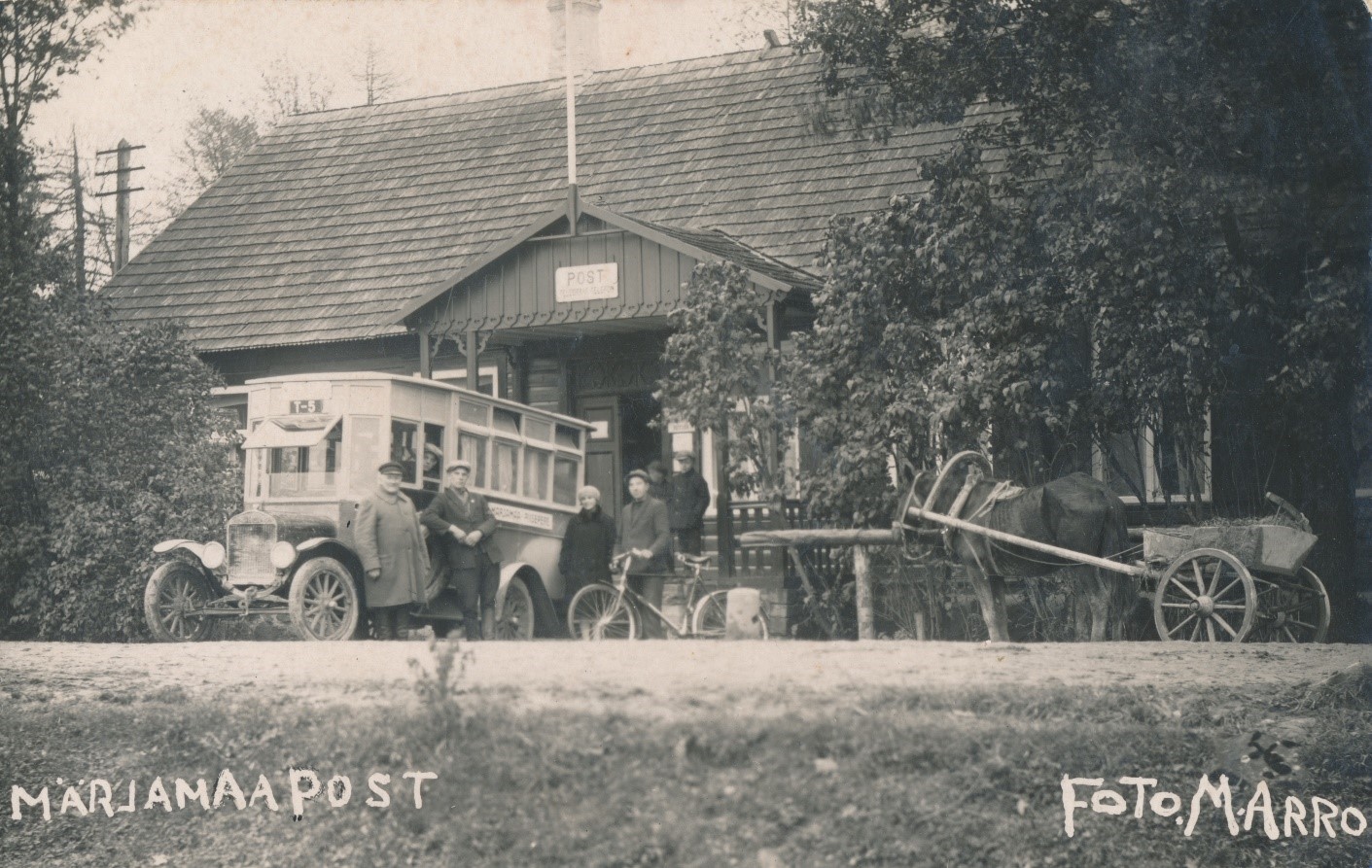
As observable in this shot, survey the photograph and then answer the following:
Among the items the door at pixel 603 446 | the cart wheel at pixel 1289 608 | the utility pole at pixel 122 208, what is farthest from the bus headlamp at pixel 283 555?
the utility pole at pixel 122 208

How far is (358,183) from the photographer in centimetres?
2342

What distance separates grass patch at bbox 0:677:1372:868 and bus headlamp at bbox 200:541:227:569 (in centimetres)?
393

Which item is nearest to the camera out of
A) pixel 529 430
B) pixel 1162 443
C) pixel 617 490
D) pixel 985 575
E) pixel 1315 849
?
pixel 1315 849

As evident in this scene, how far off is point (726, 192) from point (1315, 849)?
12.8 meters

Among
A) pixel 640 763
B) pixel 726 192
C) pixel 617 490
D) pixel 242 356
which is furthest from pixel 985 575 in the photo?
pixel 242 356

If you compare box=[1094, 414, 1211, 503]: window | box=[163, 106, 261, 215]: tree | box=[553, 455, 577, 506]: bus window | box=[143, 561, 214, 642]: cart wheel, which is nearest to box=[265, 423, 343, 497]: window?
box=[143, 561, 214, 642]: cart wheel

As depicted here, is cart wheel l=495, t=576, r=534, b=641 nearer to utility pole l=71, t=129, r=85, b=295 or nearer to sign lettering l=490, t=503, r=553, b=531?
sign lettering l=490, t=503, r=553, b=531

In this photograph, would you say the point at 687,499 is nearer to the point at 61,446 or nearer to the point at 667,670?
the point at 667,670

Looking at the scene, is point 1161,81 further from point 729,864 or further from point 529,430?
point 729,864

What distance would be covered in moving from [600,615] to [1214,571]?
5.05 metres

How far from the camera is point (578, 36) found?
2481 centimetres

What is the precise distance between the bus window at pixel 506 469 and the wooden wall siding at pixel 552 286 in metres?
2.48

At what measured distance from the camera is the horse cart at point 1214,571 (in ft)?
40.0

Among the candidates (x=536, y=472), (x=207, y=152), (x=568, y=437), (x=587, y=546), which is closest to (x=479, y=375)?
(x=568, y=437)
